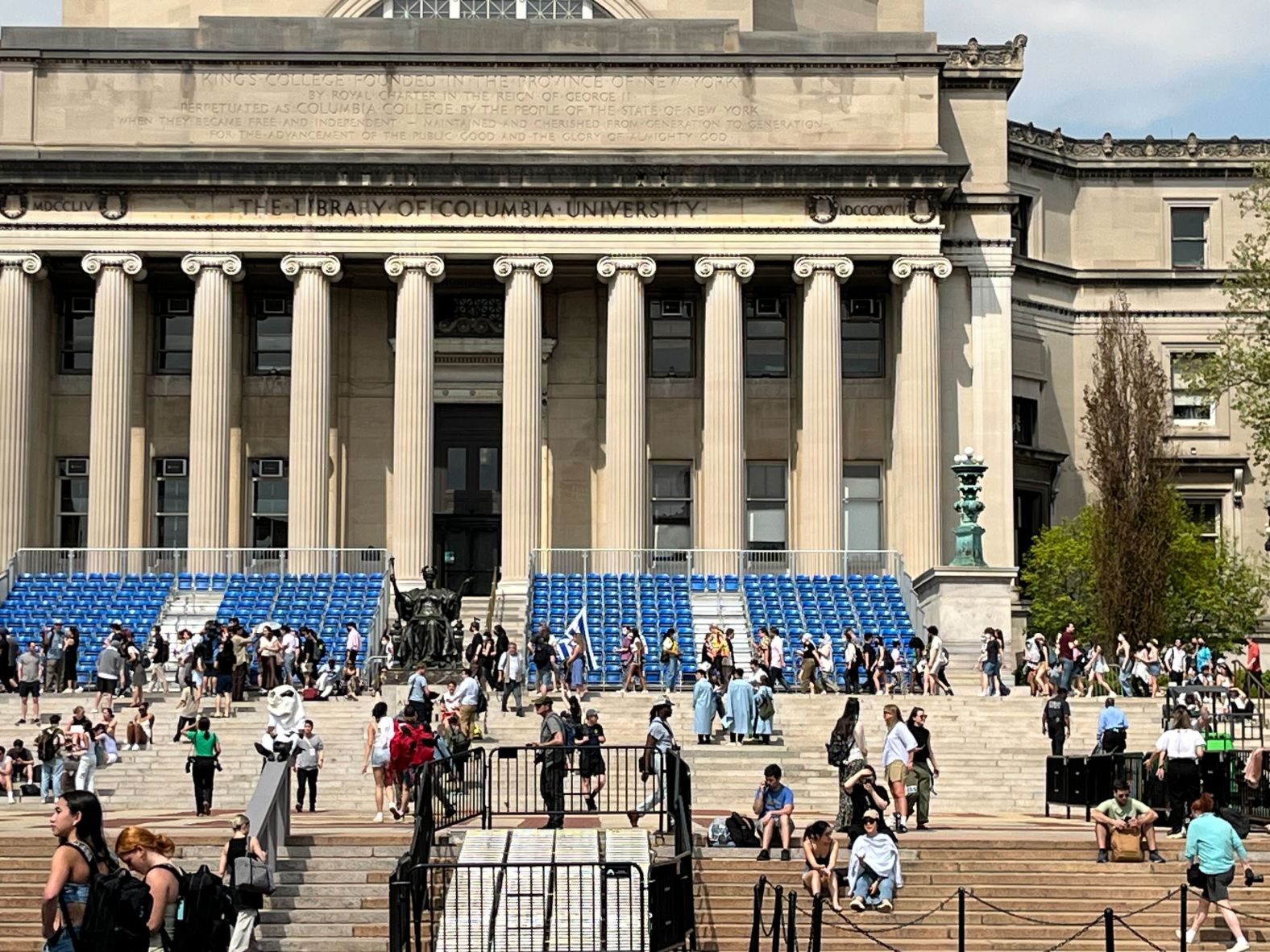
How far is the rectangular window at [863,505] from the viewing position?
2333 inches

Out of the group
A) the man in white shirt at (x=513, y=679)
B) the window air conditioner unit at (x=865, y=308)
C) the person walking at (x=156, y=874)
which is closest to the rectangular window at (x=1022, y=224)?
the window air conditioner unit at (x=865, y=308)

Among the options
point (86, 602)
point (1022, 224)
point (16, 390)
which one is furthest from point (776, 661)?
point (1022, 224)

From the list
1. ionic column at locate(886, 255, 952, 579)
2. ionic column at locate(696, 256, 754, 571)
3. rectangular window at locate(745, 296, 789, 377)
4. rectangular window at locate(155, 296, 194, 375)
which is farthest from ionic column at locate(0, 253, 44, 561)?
ionic column at locate(886, 255, 952, 579)

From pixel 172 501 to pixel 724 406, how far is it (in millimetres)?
15219

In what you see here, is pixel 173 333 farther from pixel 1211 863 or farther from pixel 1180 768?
pixel 1211 863

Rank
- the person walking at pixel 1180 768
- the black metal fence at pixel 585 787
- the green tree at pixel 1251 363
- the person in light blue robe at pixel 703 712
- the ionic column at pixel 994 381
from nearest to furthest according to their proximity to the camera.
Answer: the black metal fence at pixel 585 787, the person walking at pixel 1180 768, the person in light blue robe at pixel 703 712, the green tree at pixel 1251 363, the ionic column at pixel 994 381

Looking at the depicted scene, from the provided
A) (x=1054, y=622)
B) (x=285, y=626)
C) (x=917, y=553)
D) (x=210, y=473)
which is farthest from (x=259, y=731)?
(x=1054, y=622)

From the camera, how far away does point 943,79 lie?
59.4 metres

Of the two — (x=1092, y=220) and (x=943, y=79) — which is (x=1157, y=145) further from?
(x=943, y=79)

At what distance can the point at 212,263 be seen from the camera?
186 feet

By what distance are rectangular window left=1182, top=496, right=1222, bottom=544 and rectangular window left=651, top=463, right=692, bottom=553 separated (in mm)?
15192

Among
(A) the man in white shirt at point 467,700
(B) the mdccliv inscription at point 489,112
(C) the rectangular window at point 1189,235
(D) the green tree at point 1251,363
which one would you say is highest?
(B) the mdccliv inscription at point 489,112

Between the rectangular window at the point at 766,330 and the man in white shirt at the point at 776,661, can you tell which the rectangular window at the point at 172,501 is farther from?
the man in white shirt at the point at 776,661

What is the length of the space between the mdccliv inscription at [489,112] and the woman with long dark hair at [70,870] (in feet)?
144
